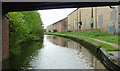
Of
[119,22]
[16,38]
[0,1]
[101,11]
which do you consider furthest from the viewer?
[101,11]

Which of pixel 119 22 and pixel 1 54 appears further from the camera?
pixel 119 22

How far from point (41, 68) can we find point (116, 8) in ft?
45.8

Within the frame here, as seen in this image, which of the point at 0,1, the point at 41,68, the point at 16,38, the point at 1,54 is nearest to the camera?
the point at 0,1

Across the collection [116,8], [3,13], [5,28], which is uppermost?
[116,8]

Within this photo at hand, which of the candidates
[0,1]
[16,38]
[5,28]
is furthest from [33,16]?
[0,1]

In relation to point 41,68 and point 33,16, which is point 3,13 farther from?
point 33,16

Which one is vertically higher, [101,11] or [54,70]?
[101,11]

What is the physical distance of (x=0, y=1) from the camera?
246 inches

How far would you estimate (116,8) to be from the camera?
17141 millimetres

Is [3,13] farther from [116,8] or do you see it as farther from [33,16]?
[116,8]

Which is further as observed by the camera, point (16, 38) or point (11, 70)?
point (16, 38)

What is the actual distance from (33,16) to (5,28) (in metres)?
12.1

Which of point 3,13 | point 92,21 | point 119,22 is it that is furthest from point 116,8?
point 3,13

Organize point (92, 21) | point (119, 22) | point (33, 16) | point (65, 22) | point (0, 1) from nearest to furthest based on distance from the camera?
1. point (0, 1)
2. point (119, 22)
3. point (33, 16)
4. point (92, 21)
5. point (65, 22)
